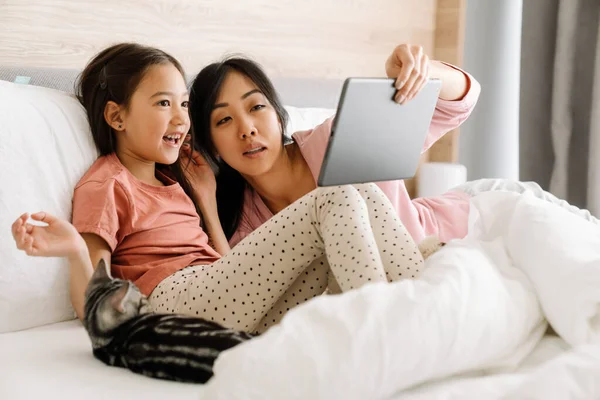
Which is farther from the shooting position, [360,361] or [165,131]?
[165,131]

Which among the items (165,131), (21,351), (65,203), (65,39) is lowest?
(21,351)

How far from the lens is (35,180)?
4.45ft

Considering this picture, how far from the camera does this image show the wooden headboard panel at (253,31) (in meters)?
1.82

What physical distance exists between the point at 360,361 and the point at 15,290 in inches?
31.0

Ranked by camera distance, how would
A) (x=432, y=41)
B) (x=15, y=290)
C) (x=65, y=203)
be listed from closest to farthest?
(x=15, y=290)
(x=65, y=203)
(x=432, y=41)

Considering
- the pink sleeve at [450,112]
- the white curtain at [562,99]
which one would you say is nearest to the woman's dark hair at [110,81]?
the pink sleeve at [450,112]

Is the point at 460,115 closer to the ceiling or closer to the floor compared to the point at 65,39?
closer to the floor

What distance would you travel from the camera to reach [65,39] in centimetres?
188

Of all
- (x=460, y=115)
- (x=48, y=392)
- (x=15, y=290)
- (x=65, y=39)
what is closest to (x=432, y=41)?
(x=460, y=115)

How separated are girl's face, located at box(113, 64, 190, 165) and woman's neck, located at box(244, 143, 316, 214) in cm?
29

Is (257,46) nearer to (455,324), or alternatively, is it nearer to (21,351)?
(21,351)

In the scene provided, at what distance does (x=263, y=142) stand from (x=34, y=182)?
1.81 ft

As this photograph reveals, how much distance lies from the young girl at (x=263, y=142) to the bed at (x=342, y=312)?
33 centimetres

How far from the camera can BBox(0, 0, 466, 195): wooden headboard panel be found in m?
1.82
